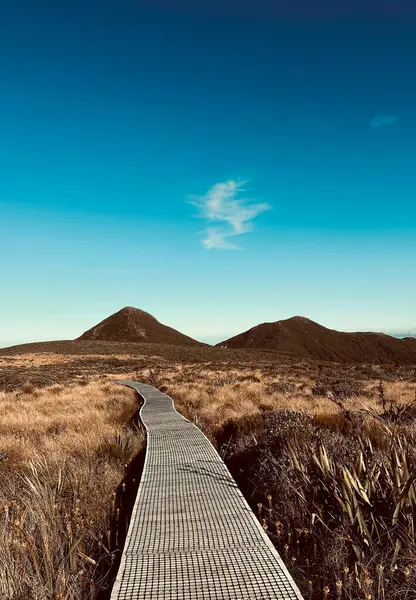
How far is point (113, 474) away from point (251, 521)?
9.83ft

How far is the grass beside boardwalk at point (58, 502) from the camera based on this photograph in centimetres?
325

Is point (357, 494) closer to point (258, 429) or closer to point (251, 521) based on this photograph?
point (251, 521)

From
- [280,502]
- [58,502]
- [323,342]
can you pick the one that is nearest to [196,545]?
[280,502]

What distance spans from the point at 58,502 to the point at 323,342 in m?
151

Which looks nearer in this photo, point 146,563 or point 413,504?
point 146,563

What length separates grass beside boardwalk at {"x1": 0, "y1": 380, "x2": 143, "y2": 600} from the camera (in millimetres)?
3252

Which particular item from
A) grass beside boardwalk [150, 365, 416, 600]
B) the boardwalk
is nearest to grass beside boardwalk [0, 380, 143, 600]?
the boardwalk

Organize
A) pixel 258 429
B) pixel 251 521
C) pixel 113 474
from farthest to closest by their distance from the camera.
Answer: pixel 258 429
pixel 113 474
pixel 251 521

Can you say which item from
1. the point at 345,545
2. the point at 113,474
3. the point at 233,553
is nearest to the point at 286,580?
the point at 233,553

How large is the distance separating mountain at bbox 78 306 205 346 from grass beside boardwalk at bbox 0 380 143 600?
120298mm

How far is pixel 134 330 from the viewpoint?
14288 cm

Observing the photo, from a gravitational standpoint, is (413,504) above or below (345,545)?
above

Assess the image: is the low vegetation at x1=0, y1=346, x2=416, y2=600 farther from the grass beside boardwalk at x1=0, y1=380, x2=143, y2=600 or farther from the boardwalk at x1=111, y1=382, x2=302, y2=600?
the boardwalk at x1=111, y1=382, x2=302, y2=600

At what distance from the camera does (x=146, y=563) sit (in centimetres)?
331
